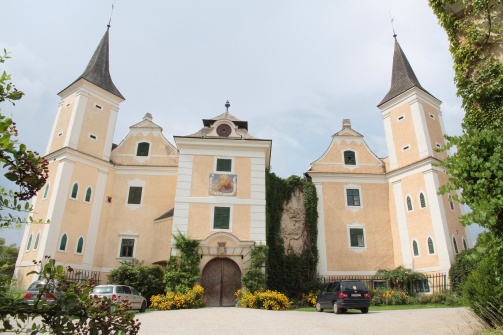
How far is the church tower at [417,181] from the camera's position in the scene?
23.3 metres

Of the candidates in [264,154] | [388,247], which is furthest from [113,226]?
[388,247]

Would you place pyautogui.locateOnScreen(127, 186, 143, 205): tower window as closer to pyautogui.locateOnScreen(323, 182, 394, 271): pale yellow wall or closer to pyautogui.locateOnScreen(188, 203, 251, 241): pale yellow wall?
pyautogui.locateOnScreen(188, 203, 251, 241): pale yellow wall

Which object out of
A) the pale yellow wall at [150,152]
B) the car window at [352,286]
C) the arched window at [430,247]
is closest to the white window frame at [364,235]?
the arched window at [430,247]

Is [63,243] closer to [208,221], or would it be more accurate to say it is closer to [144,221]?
[144,221]

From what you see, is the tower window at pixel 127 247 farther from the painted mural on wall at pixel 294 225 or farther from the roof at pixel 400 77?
the roof at pixel 400 77

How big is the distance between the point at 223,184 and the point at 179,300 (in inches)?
311

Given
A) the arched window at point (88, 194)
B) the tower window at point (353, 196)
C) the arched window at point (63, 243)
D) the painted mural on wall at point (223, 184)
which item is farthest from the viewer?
the tower window at point (353, 196)

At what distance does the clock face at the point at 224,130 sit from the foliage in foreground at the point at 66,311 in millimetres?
22672

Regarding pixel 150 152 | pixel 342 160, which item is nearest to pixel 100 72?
pixel 150 152

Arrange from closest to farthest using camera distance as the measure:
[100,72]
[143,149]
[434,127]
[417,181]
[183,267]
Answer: [183,267] → [417,181] → [434,127] → [143,149] → [100,72]

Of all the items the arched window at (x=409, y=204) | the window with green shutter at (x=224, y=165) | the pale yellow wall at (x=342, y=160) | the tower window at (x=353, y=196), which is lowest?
the arched window at (x=409, y=204)

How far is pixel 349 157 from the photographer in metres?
28.6

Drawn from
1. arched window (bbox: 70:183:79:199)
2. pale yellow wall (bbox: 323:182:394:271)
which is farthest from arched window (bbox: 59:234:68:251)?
pale yellow wall (bbox: 323:182:394:271)

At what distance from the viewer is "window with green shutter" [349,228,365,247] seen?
85.1 feet
